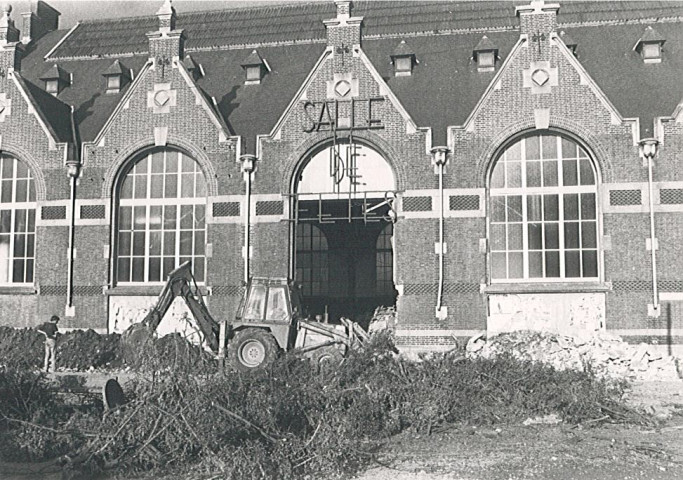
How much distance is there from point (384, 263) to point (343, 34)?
10847 mm

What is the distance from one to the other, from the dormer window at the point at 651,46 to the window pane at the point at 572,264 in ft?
25.1

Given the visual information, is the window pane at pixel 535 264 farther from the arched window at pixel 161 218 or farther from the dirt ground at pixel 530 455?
the arched window at pixel 161 218

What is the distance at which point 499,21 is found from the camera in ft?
91.4

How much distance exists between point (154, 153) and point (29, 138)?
431 cm

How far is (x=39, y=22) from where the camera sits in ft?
106

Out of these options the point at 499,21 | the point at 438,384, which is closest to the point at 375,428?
the point at 438,384

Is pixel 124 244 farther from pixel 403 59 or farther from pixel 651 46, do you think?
pixel 651 46

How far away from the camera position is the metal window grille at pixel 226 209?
2222 centimetres

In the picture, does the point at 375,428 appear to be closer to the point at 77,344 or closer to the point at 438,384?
the point at 438,384

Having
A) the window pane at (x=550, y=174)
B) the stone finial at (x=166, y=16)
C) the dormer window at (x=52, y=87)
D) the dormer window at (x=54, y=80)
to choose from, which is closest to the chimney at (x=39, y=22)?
the dormer window at (x=54, y=80)

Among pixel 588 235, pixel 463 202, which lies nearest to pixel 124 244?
pixel 463 202

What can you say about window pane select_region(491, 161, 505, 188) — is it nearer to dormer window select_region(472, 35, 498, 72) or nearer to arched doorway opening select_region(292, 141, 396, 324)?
dormer window select_region(472, 35, 498, 72)

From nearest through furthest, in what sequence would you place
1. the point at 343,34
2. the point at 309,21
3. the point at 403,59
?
the point at 343,34, the point at 403,59, the point at 309,21

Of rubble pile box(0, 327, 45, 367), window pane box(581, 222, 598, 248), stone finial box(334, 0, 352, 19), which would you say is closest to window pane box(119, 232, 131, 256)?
rubble pile box(0, 327, 45, 367)
